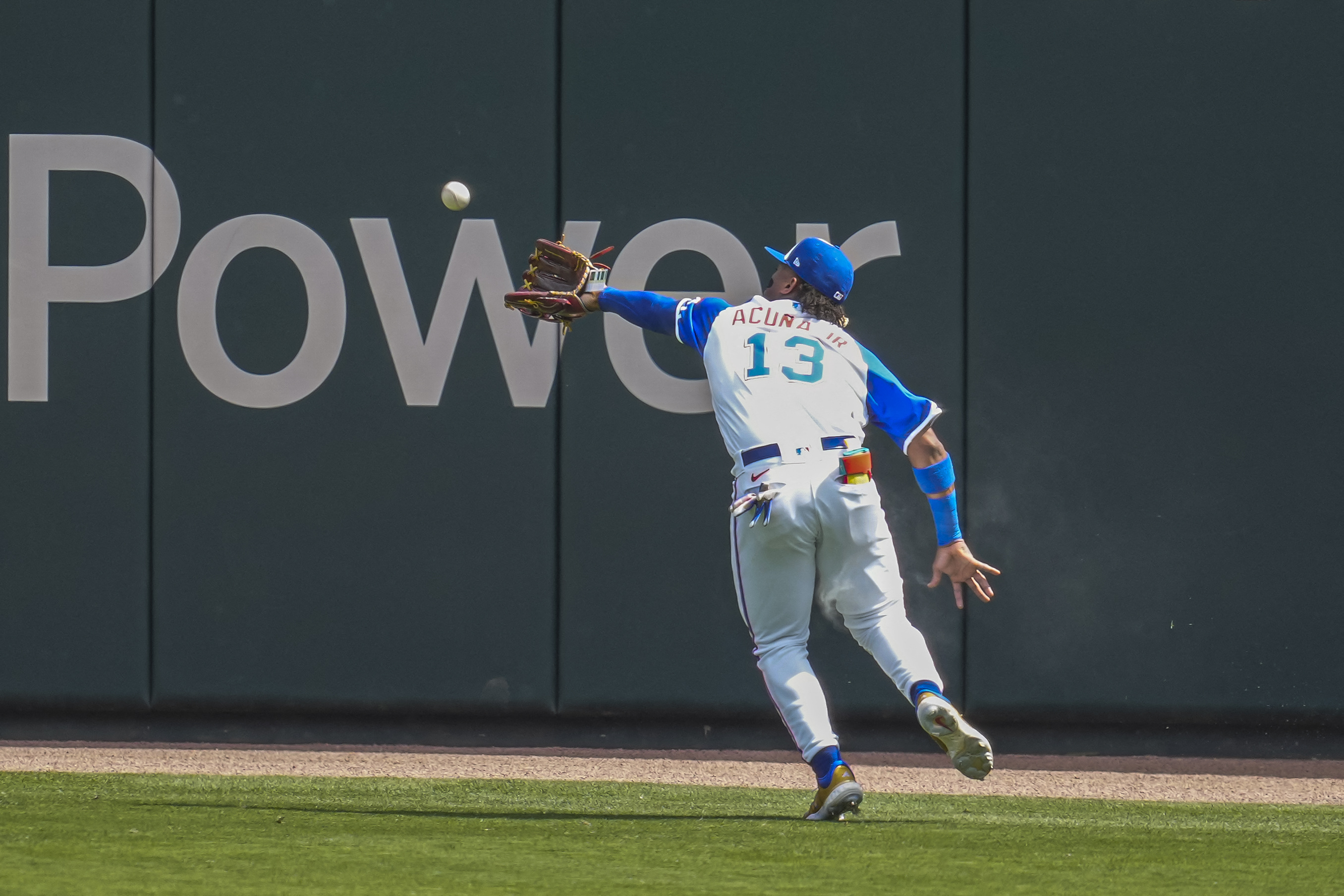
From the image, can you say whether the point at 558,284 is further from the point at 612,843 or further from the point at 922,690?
the point at 612,843

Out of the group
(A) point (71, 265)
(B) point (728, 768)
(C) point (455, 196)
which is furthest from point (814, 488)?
(A) point (71, 265)

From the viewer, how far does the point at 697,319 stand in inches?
159

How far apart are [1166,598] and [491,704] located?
2.44m

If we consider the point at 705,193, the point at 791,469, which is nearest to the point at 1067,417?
the point at 705,193

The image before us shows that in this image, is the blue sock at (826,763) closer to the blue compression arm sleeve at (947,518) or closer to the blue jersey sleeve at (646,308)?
the blue compression arm sleeve at (947,518)

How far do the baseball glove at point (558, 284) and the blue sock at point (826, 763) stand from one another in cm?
138

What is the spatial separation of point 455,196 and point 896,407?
1929 millimetres

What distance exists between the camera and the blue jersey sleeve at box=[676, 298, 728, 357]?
402 cm

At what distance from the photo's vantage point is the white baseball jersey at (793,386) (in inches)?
150

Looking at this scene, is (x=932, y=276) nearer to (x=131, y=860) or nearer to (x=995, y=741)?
(x=995, y=741)

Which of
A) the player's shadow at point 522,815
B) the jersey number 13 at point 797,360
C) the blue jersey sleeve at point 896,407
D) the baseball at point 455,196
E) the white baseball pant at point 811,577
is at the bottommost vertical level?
the player's shadow at point 522,815

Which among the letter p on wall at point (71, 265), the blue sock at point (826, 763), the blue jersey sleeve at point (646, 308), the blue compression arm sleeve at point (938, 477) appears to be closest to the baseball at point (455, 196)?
the letter p on wall at point (71, 265)

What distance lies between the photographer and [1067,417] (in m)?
5.30

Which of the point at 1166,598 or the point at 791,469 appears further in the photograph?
the point at 1166,598
